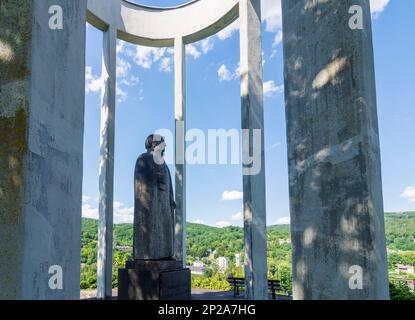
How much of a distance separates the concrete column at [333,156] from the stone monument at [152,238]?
141 inches

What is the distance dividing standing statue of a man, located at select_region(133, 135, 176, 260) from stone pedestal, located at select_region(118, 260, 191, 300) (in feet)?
0.74

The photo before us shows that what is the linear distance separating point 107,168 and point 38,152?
837 cm

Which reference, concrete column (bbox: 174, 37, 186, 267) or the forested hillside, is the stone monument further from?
the forested hillside

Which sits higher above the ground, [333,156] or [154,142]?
[154,142]

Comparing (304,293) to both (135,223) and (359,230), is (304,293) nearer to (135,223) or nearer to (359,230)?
(359,230)

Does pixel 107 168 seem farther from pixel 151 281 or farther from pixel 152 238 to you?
pixel 151 281

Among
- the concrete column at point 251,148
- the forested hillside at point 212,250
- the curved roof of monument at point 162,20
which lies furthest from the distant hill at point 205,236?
the curved roof of monument at point 162,20

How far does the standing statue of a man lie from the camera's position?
22.6ft

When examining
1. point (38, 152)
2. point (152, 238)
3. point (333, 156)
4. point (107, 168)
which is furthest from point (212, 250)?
point (38, 152)

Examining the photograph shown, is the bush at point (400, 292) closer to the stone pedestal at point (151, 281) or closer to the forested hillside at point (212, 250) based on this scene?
the forested hillside at point (212, 250)

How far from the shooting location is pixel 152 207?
706cm

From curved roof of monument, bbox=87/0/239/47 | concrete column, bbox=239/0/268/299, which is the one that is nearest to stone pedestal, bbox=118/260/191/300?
concrete column, bbox=239/0/268/299

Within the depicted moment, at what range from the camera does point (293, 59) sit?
11.9 ft

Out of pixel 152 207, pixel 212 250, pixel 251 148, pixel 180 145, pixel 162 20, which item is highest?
pixel 162 20
